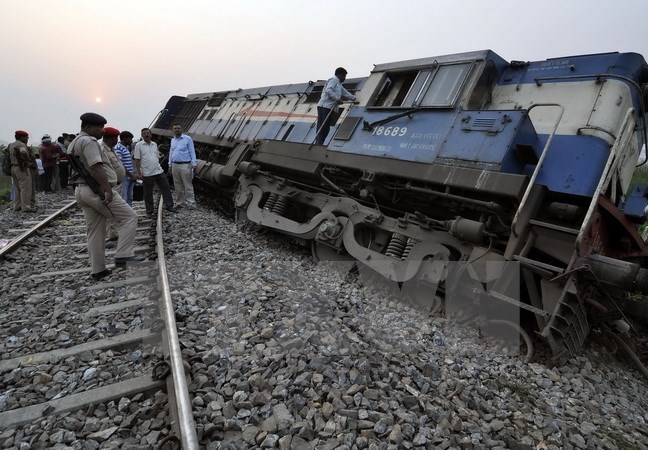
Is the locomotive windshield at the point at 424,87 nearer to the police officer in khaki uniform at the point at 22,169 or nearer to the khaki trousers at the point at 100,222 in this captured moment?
the khaki trousers at the point at 100,222

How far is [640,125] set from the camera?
15.4ft

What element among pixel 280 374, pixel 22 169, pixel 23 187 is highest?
pixel 280 374

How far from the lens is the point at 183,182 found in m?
8.99

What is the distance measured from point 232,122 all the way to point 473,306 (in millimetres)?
8888

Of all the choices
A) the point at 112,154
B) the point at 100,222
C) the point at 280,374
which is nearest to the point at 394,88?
the point at 112,154

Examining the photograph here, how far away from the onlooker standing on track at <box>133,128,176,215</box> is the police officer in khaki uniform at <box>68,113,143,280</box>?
339cm

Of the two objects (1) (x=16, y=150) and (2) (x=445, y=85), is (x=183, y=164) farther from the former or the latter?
(2) (x=445, y=85)

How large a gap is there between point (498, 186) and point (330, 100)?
380cm

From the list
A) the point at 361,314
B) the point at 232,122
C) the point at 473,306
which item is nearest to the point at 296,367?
the point at 361,314

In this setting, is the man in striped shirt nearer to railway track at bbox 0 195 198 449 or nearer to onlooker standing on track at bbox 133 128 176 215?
onlooker standing on track at bbox 133 128 176 215

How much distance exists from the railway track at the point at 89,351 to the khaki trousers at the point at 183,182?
4.06 metres

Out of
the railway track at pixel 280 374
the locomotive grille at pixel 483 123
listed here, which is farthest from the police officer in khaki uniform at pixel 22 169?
the locomotive grille at pixel 483 123

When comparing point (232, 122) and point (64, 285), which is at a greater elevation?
point (232, 122)

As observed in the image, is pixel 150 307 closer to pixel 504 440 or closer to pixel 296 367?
pixel 296 367
